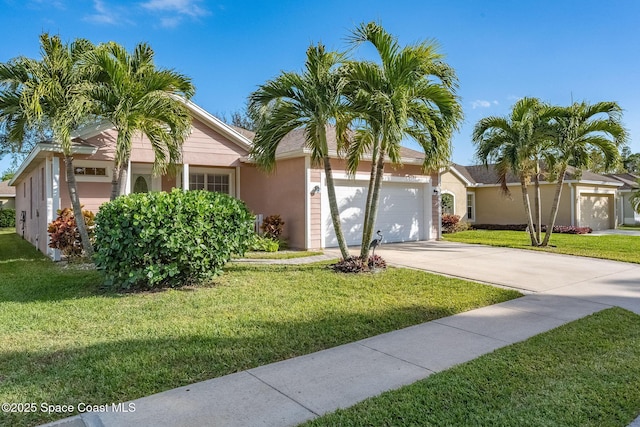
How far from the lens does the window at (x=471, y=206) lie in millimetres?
27344

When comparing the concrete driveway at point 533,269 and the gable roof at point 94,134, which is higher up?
the gable roof at point 94,134

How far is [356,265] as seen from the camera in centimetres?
892

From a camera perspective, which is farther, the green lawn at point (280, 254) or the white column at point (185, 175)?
the white column at point (185, 175)

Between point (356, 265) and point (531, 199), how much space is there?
20073mm

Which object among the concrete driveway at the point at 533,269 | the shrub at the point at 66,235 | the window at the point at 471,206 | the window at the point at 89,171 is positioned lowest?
the concrete driveway at the point at 533,269

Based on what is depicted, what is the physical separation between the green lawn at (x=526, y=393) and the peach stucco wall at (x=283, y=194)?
9.02 metres

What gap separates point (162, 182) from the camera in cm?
1396

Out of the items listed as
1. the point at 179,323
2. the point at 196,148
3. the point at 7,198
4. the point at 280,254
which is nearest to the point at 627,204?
the point at 280,254

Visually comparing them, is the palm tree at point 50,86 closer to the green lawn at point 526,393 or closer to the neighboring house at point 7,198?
the green lawn at point 526,393

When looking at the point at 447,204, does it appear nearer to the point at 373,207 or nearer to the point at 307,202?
the point at 307,202

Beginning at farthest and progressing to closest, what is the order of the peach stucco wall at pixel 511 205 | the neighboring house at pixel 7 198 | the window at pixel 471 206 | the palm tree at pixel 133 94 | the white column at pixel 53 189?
the neighboring house at pixel 7 198
the window at pixel 471 206
the peach stucco wall at pixel 511 205
the white column at pixel 53 189
the palm tree at pixel 133 94

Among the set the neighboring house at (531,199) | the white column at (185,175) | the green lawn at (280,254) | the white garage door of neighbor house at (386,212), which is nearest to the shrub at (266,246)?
the green lawn at (280,254)

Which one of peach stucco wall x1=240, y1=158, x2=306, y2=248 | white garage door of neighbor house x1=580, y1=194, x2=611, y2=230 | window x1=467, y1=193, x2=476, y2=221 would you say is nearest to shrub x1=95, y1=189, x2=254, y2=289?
peach stucco wall x1=240, y1=158, x2=306, y2=248

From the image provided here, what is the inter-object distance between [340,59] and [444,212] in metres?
17.5
